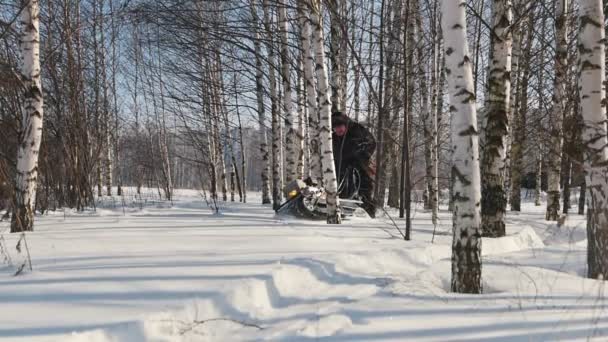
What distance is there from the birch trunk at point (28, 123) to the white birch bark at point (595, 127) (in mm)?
6236

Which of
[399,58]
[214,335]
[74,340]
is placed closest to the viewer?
[74,340]

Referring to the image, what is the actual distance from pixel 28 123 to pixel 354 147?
566 cm

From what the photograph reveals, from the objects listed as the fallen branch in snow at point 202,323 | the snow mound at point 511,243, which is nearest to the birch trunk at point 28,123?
the fallen branch in snow at point 202,323

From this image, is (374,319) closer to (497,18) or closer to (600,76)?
(600,76)

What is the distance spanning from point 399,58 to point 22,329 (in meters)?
13.2

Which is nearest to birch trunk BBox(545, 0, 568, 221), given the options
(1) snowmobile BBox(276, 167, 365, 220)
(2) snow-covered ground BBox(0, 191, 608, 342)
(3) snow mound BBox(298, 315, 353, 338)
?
(1) snowmobile BBox(276, 167, 365, 220)

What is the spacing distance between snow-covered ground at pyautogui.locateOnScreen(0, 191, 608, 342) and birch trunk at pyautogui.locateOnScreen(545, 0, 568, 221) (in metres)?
5.75

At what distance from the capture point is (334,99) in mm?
9570

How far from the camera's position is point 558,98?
9.46m

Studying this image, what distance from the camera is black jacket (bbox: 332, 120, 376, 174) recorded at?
27.2 feet

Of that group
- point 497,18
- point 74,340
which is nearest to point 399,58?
point 497,18

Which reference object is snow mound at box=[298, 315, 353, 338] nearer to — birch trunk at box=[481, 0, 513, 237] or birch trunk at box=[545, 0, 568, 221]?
birch trunk at box=[481, 0, 513, 237]

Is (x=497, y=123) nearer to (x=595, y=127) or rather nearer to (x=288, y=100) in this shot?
(x=595, y=127)

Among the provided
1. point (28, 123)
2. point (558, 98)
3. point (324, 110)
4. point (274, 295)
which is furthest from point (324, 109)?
point (558, 98)
